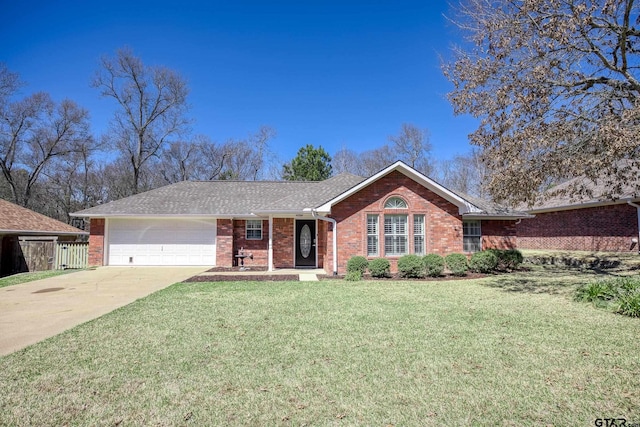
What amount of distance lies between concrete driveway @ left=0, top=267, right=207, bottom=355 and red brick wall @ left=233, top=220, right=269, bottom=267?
300 centimetres

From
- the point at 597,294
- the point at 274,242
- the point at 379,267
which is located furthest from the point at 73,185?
the point at 597,294

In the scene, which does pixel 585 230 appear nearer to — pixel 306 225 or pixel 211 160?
pixel 306 225

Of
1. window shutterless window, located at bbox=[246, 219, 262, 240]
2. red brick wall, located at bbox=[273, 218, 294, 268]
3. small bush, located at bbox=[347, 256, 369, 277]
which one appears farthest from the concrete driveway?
small bush, located at bbox=[347, 256, 369, 277]

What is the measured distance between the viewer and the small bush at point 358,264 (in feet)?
42.2

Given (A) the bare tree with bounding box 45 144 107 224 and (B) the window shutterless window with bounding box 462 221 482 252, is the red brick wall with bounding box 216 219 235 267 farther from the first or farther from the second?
(A) the bare tree with bounding box 45 144 107 224

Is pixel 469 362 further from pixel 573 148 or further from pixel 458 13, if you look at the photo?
pixel 458 13

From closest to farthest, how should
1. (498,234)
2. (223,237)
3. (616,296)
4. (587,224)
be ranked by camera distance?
(616,296) < (498,234) < (223,237) < (587,224)

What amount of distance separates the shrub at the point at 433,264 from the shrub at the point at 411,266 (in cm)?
24

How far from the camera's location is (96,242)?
1716 centimetres

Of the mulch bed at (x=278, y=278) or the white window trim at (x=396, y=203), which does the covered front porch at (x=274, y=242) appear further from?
the white window trim at (x=396, y=203)

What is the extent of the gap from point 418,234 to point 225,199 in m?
10.6

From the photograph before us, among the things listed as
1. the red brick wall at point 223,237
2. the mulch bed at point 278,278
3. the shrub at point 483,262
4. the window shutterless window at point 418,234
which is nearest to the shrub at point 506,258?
the shrub at point 483,262

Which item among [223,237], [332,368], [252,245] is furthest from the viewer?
[252,245]

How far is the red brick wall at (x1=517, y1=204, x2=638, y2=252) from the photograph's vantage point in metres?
17.3
